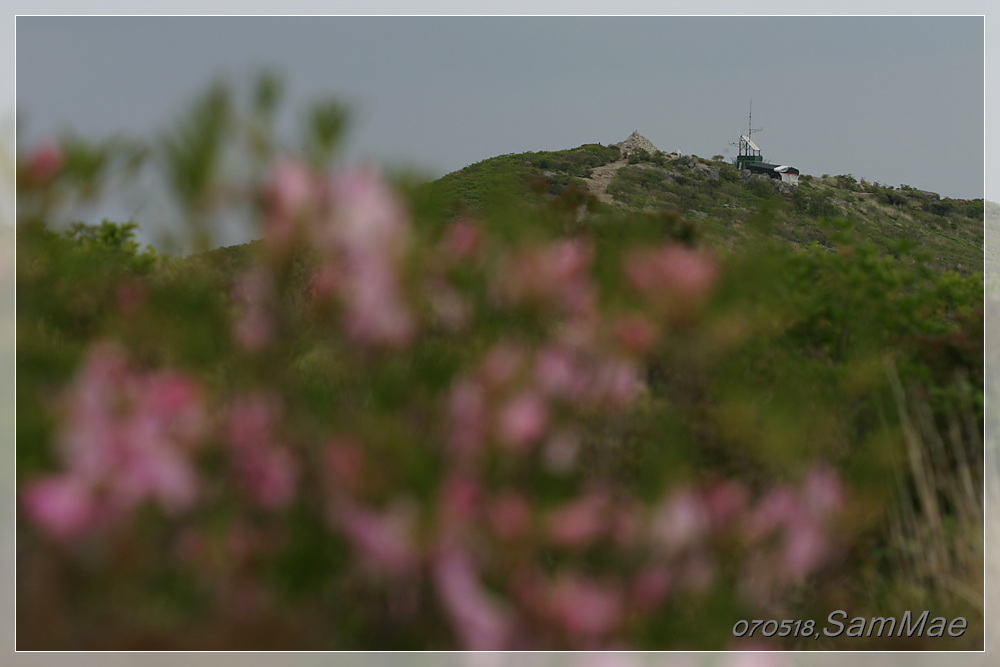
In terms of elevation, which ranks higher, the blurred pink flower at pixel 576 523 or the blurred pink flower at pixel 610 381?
the blurred pink flower at pixel 610 381

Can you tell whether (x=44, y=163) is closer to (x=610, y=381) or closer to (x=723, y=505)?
(x=610, y=381)

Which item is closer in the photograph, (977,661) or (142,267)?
(977,661)

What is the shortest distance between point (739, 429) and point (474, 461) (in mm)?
1230

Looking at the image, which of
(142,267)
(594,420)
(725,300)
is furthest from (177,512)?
(142,267)

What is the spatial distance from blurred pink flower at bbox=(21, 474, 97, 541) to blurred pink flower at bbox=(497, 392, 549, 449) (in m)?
0.89

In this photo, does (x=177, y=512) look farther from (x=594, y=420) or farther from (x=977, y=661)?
(x=977, y=661)

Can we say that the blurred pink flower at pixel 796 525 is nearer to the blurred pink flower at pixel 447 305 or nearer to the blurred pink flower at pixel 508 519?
the blurred pink flower at pixel 508 519

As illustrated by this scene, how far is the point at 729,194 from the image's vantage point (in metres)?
36.1

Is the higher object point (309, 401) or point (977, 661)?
point (309, 401)

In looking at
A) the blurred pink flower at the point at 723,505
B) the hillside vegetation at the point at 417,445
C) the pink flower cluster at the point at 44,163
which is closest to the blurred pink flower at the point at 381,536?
the hillside vegetation at the point at 417,445

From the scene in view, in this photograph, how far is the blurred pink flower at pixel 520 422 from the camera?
1.92 meters

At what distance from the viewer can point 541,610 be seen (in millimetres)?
1746

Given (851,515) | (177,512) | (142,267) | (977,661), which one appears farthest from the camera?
(142,267)

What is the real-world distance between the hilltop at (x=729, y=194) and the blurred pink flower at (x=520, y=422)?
27.8 m
